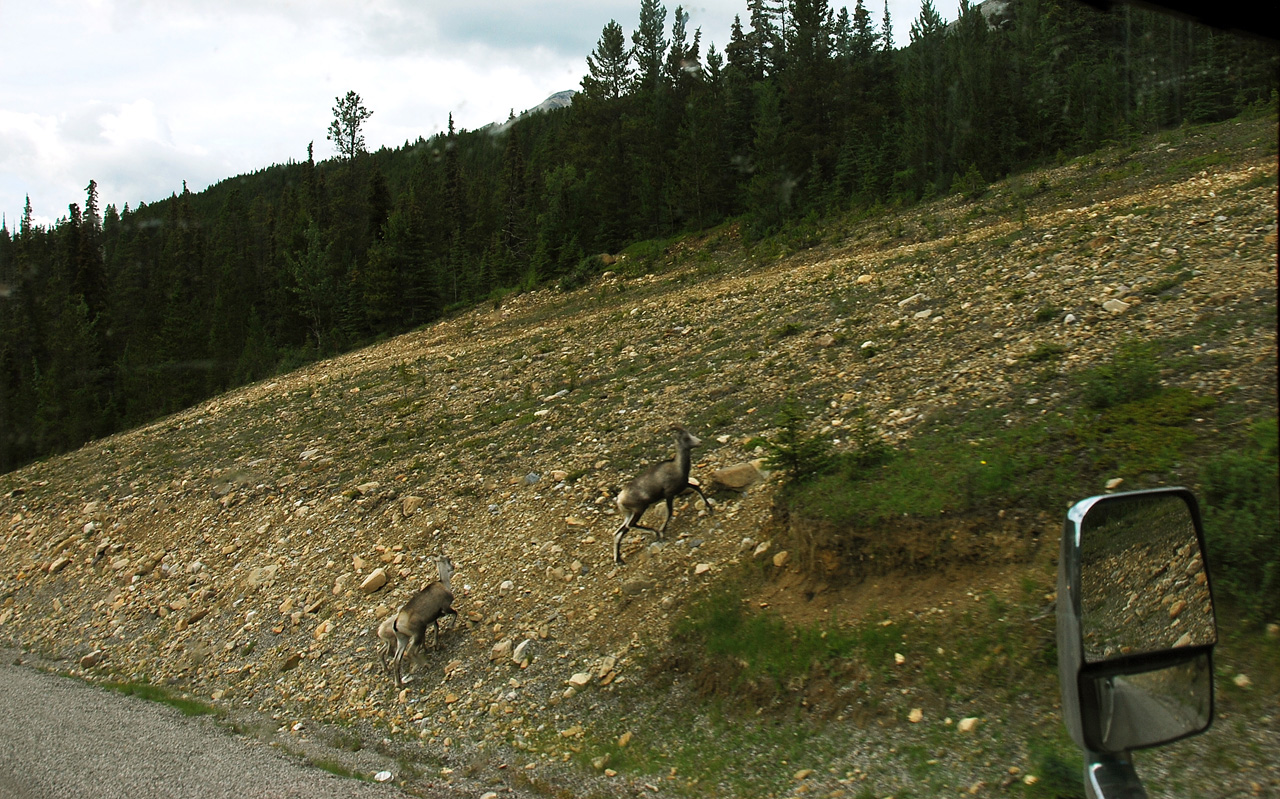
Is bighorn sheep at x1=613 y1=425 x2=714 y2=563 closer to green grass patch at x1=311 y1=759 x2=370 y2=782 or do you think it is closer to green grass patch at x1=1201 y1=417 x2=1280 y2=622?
green grass patch at x1=311 y1=759 x2=370 y2=782

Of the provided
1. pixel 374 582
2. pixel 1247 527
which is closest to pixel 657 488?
pixel 374 582

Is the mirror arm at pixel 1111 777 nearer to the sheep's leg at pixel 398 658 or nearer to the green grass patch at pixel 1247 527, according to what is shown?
the green grass patch at pixel 1247 527

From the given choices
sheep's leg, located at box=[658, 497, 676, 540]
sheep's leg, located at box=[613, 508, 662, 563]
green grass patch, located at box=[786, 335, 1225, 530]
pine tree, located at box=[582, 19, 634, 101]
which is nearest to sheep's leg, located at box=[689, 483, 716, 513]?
sheep's leg, located at box=[658, 497, 676, 540]

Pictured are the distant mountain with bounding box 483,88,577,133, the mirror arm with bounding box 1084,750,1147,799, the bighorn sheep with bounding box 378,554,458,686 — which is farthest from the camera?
the distant mountain with bounding box 483,88,577,133

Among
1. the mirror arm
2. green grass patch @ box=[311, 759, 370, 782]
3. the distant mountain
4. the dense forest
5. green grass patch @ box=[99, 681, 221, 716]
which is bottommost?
green grass patch @ box=[99, 681, 221, 716]

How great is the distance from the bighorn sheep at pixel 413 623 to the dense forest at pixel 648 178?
20430 mm

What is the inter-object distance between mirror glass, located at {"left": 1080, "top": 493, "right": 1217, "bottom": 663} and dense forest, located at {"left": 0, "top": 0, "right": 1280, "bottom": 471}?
810 inches

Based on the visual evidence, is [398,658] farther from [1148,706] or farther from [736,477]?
[1148,706]

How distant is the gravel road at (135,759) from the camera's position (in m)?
6.46

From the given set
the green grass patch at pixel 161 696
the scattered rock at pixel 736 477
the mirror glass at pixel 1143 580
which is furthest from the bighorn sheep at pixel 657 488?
the mirror glass at pixel 1143 580

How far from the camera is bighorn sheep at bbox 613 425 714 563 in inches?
357

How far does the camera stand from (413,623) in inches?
333

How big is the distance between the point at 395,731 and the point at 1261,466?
7098 mm

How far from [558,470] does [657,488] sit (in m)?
3.12
